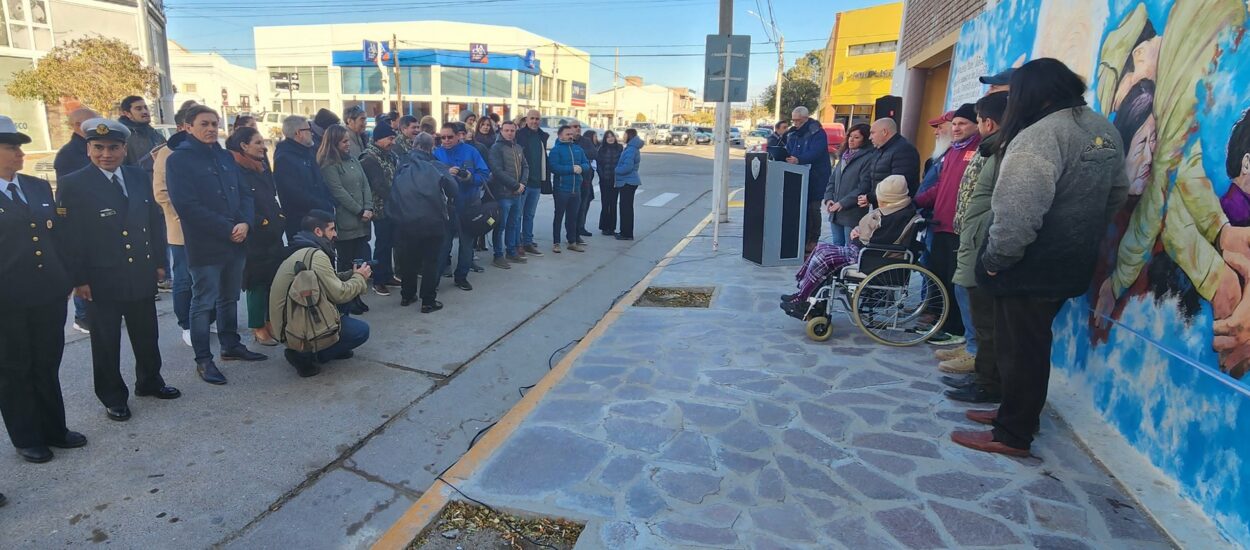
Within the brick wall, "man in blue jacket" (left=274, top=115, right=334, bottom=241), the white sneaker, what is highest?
the brick wall

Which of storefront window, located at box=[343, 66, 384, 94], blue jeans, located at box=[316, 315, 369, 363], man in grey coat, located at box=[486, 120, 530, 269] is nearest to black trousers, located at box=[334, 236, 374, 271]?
blue jeans, located at box=[316, 315, 369, 363]

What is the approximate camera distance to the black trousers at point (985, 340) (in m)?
4.06

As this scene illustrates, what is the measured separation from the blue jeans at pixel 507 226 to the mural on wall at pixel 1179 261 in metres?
5.96

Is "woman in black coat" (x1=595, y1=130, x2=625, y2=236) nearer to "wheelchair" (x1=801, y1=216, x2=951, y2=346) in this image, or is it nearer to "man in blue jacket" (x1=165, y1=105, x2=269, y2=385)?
"wheelchair" (x1=801, y1=216, x2=951, y2=346)

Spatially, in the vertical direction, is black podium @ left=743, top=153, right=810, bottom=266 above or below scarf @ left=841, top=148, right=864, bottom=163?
below

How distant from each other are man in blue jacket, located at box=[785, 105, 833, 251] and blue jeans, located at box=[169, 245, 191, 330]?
6.76 m

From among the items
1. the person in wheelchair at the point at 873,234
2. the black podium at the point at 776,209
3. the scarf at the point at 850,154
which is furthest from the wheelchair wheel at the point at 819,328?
the black podium at the point at 776,209

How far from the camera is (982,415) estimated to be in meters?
3.87

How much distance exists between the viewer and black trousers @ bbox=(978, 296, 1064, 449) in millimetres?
3273

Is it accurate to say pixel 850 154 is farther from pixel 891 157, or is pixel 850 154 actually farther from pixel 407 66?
A: pixel 407 66

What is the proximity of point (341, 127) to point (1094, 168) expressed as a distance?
562 cm

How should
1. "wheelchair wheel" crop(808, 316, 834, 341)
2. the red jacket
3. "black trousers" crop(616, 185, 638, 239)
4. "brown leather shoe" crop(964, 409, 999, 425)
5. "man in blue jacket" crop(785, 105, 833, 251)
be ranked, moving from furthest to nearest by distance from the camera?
"black trousers" crop(616, 185, 638, 239)
"man in blue jacket" crop(785, 105, 833, 251)
"wheelchair wheel" crop(808, 316, 834, 341)
the red jacket
"brown leather shoe" crop(964, 409, 999, 425)

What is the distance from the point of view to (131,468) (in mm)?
3416

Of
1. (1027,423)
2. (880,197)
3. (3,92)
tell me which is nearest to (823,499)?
(1027,423)
